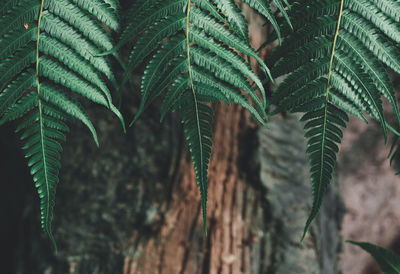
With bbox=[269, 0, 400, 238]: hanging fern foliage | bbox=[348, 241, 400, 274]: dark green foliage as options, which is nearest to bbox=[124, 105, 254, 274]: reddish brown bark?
bbox=[348, 241, 400, 274]: dark green foliage

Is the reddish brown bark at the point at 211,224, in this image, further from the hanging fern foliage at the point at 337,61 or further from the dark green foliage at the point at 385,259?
the hanging fern foliage at the point at 337,61

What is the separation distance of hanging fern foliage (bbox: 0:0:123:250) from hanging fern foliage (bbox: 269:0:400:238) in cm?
41

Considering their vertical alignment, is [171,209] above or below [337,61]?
below

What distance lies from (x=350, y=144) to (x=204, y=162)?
8.06 feet

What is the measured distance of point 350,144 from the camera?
280 centimetres

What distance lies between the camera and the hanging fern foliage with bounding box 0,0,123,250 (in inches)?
27.4

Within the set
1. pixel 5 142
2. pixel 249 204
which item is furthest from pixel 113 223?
pixel 5 142

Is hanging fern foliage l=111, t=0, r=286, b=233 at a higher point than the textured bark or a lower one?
higher

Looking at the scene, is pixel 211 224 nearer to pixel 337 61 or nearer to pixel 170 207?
pixel 170 207

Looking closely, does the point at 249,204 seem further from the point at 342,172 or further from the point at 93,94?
the point at 342,172

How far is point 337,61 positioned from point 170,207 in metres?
1.00

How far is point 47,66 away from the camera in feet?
2.35

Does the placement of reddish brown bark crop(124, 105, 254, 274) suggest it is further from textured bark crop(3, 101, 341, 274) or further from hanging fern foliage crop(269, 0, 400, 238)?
hanging fern foliage crop(269, 0, 400, 238)

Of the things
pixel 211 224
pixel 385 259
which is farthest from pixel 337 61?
pixel 211 224
